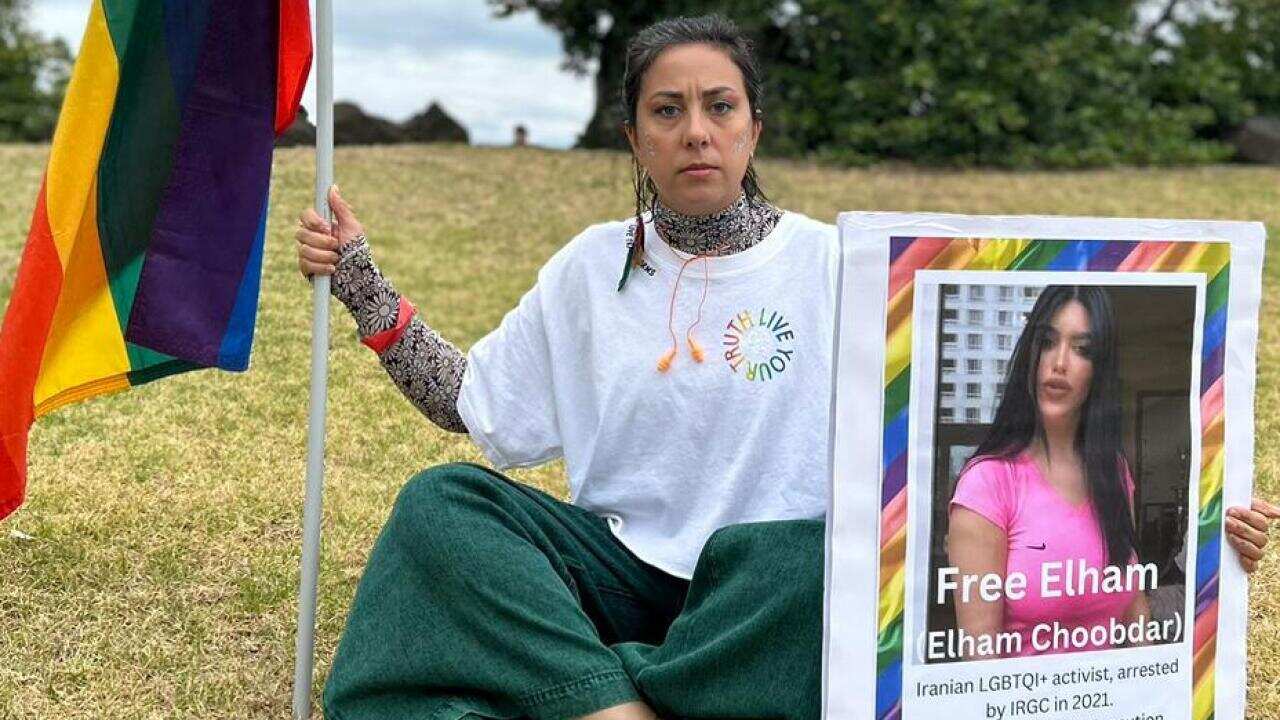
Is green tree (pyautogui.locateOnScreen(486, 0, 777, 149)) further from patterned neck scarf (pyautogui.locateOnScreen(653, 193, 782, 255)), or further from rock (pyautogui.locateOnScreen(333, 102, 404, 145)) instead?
patterned neck scarf (pyautogui.locateOnScreen(653, 193, 782, 255))

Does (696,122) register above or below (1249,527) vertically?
above

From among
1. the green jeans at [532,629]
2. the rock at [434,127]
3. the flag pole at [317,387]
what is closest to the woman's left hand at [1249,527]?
the green jeans at [532,629]

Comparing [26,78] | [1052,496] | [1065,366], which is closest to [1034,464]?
[1052,496]

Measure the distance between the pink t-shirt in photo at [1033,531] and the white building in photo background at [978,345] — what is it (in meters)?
0.09

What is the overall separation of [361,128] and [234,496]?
9.36 meters

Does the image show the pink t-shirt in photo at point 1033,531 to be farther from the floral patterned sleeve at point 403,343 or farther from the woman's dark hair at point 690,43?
the floral patterned sleeve at point 403,343

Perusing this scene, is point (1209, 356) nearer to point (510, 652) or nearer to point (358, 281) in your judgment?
point (510, 652)

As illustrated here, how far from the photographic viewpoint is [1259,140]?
12680mm

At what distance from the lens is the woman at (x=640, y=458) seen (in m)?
2.36

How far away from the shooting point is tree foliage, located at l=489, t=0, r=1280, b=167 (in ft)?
37.8

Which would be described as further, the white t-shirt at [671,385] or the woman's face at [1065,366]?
the white t-shirt at [671,385]

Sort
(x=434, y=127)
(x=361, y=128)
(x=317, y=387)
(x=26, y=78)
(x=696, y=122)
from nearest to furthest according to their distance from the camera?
(x=696, y=122)
(x=317, y=387)
(x=361, y=128)
(x=434, y=127)
(x=26, y=78)

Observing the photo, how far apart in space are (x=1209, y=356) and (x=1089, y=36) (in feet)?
33.8

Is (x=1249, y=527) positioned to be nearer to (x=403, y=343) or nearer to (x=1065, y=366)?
(x=1065, y=366)
